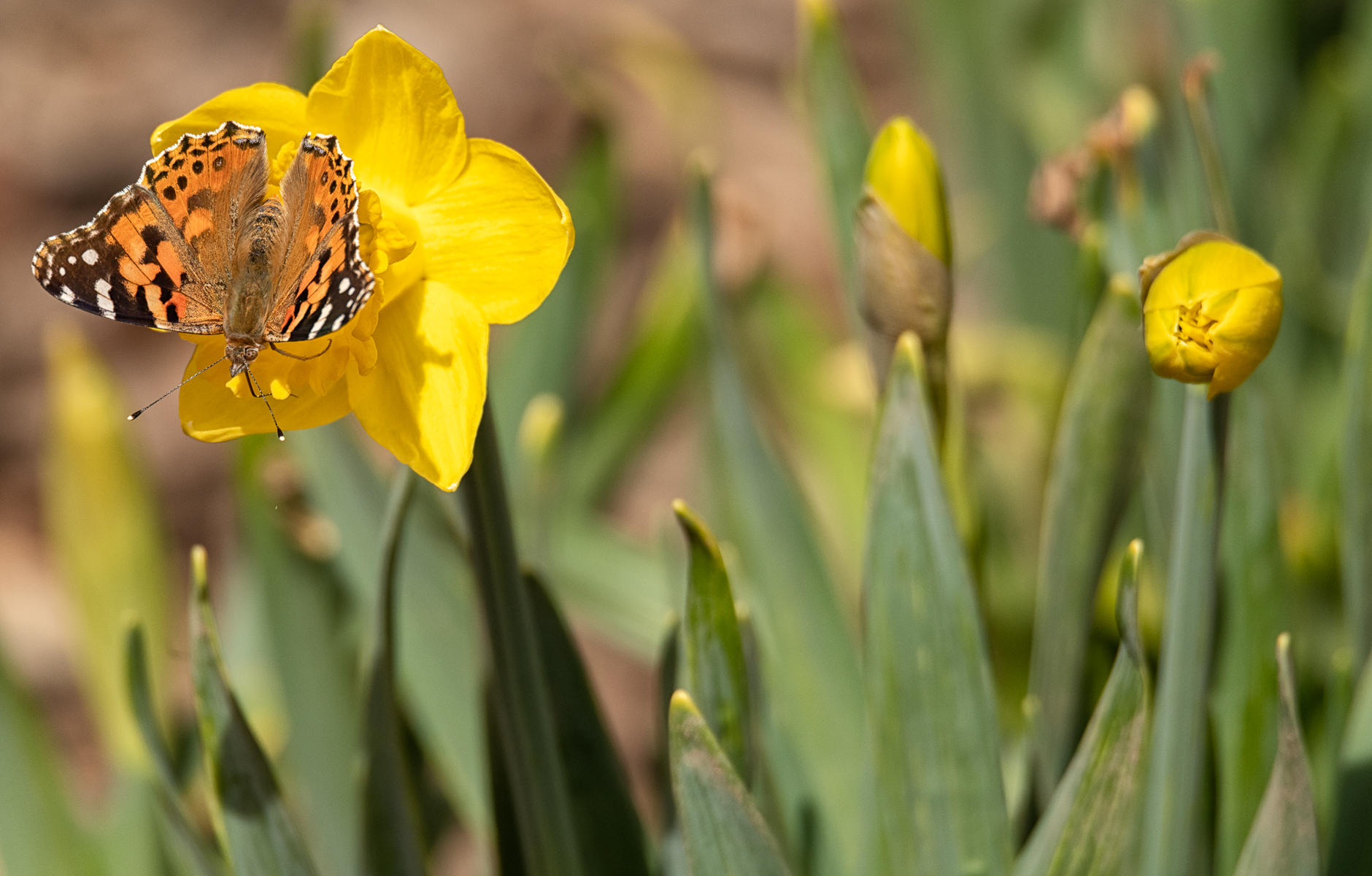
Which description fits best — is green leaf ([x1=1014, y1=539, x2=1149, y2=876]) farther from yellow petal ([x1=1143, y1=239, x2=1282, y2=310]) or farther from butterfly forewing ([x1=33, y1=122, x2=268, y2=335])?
butterfly forewing ([x1=33, y1=122, x2=268, y2=335])

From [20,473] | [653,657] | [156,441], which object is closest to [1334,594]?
[653,657]

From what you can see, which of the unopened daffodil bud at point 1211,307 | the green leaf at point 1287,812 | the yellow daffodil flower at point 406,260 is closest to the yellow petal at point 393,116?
the yellow daffodil flower at point 406,260

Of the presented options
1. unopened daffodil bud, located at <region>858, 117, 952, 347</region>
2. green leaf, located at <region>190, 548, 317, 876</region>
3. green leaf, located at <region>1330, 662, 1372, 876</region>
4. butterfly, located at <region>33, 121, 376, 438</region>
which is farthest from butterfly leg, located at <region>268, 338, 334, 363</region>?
green leaf, located at <region>1330, 662, 1372, 876</region>

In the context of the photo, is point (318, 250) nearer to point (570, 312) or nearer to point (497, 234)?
point (497, 234)

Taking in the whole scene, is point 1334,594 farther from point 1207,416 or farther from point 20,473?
point 20,473

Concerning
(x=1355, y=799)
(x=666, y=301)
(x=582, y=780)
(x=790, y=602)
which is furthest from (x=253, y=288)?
(x=666, y=301)

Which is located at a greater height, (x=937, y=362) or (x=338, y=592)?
(x=937, y=362)

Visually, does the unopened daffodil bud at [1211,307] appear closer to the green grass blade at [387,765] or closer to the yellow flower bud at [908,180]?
the yellow flower bud at [908,180]
